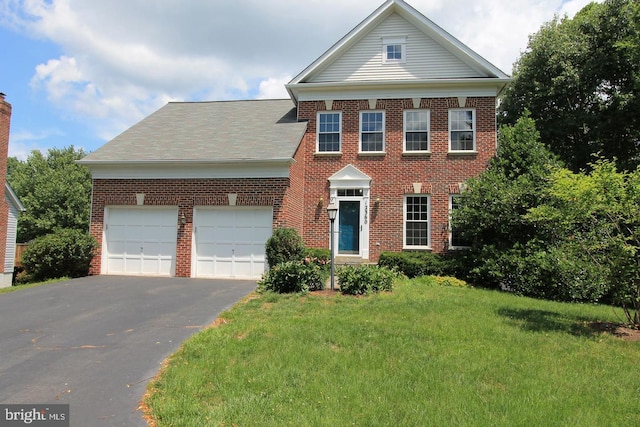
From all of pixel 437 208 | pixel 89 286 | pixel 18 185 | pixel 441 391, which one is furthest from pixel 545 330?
pixel 18 185

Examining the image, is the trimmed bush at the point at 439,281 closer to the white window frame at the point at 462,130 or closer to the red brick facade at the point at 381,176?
the red brick facade at the point at 381,176

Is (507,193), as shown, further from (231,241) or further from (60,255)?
(60,255)

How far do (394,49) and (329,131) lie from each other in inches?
160

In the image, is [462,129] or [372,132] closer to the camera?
[462,129]

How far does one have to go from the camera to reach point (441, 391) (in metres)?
4.64

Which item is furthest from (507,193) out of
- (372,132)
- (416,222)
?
(372,132)

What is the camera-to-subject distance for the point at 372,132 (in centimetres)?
1612

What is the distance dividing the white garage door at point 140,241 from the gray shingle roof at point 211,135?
1.87m

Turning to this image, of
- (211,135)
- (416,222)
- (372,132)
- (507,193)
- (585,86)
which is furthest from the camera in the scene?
(585,86)

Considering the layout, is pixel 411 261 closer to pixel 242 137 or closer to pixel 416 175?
pixel 416 175

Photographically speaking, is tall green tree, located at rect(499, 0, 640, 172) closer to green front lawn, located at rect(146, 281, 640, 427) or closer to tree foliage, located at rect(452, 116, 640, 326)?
tree foliage, located at rect(452, 116, 640, 326)

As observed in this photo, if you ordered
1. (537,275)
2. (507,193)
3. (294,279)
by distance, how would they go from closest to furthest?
(294,279)
(537,275)
(507,193)

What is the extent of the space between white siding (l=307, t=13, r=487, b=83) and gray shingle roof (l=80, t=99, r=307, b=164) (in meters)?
2.74

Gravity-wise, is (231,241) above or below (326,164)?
below
